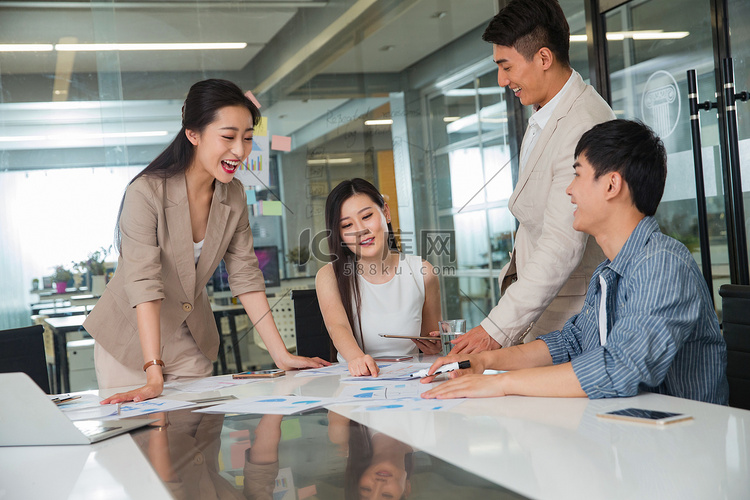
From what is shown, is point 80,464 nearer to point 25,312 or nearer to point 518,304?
point 518,304

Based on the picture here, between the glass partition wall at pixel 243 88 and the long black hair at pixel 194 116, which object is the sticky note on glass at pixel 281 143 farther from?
the long black hair at pixel 194 116

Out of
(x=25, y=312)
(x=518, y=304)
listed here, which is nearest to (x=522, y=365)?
(x=518, y=304)

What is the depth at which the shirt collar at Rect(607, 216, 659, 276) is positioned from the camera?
130cm

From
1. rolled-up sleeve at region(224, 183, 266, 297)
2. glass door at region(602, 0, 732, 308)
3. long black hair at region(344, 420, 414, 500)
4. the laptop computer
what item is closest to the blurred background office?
glass door at region(602, 0, 732, 308)

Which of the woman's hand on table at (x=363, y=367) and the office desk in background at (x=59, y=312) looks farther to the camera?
the office desk in background at (x=59, y=312)

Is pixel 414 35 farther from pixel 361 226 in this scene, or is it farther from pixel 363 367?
pixel 363 367

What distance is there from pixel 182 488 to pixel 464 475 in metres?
0.34

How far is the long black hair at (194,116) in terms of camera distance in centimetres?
177

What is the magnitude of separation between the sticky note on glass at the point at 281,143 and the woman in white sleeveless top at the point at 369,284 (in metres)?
1.72

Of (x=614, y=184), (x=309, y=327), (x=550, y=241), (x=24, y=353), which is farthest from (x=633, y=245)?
(x=24, y=353)

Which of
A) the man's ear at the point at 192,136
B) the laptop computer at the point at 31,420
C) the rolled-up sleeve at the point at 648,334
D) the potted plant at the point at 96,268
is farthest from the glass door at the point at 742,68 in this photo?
the potted plant at the point at 96,268

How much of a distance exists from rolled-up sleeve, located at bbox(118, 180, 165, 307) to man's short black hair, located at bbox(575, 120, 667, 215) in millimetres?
1042

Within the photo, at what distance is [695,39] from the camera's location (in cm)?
298

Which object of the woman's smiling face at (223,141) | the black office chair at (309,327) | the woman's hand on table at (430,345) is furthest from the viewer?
the black office chair at (309,327)
